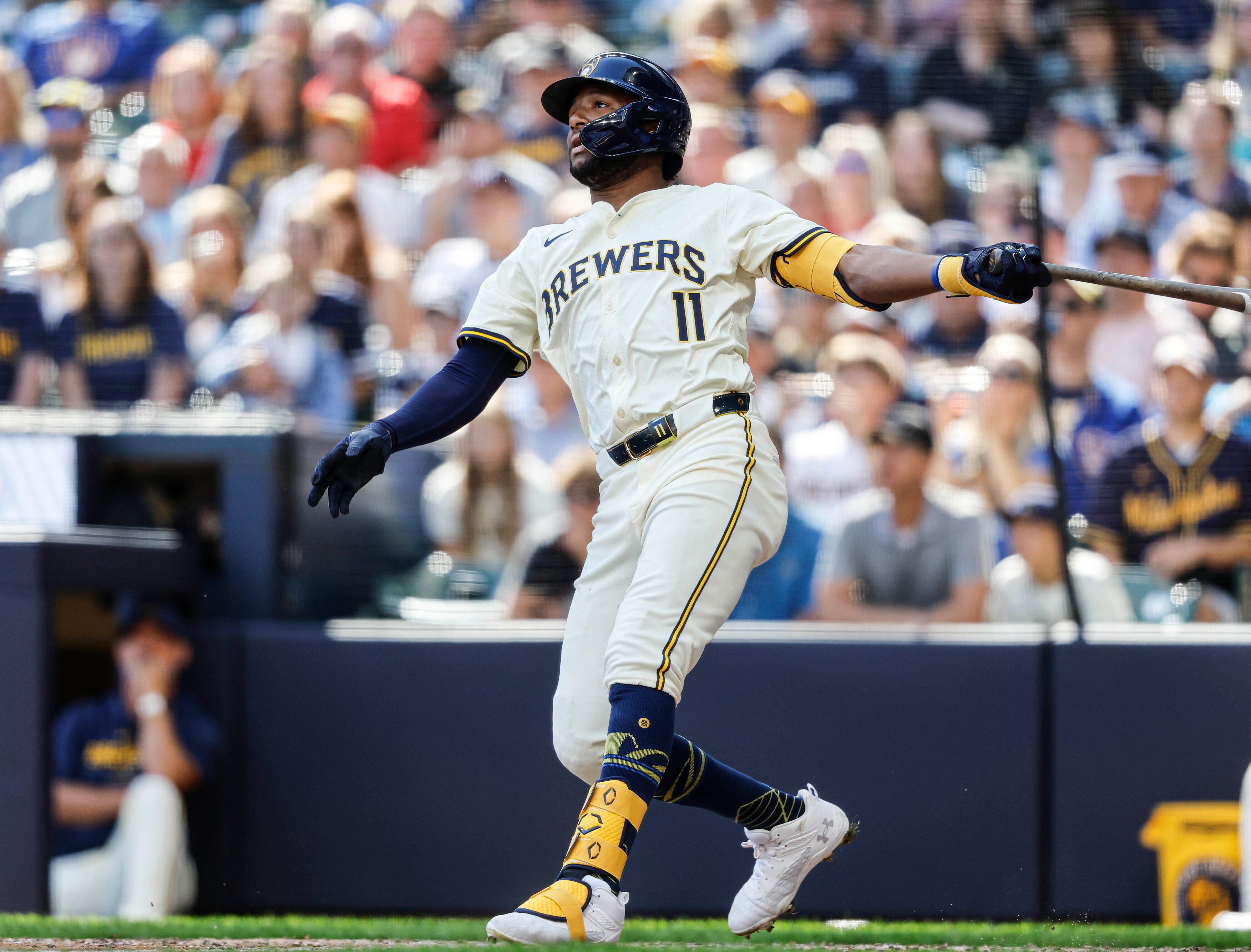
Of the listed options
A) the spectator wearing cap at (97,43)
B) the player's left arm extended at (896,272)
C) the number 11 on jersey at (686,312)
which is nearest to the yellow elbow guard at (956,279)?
the player's left arm extended at (896,272)

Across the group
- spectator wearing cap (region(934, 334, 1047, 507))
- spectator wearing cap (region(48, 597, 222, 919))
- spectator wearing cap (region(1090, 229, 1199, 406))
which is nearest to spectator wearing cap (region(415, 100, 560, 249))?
spectator wearing cap (region(934, 334, 1047, 507))

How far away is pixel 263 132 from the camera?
6.83 m

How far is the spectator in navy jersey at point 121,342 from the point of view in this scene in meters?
5.96

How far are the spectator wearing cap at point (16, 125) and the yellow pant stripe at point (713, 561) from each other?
5.24 m

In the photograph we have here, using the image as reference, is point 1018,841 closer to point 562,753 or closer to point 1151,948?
point 1151,948

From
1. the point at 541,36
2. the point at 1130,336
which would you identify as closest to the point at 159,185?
the point at 541,36

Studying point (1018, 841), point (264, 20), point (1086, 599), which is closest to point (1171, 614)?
point (1086, 599)

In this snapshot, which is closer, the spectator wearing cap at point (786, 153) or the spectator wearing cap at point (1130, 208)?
the spectator wearing cap at point (1130, 208)

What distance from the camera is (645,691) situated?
9.22 feet

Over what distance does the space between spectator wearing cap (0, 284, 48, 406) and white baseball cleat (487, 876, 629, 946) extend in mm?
4270

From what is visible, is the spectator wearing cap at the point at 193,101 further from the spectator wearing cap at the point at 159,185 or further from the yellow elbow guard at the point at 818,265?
Result: the yellow elbow guard at the point at 818,265

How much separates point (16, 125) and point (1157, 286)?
6.15 meters

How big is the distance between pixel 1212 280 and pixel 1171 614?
4.29 feet

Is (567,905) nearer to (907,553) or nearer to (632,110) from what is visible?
(632,110)
